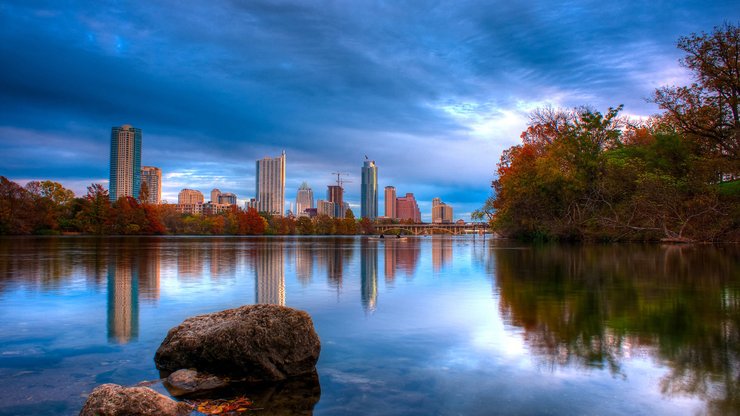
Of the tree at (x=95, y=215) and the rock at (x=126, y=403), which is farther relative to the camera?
the tree at (x=95, y=215)

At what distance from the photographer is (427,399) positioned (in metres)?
5.98

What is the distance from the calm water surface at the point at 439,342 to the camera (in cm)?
596

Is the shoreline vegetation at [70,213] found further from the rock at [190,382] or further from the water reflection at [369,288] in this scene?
the rock at [190,382]

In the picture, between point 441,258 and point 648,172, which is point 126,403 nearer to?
point 441,258

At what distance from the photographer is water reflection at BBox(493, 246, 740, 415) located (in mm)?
6734

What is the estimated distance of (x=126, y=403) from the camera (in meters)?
5.18

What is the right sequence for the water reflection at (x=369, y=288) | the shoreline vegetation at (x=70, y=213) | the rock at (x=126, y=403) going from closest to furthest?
the rock at (x=126, y=403)
the water reflection at (x=369, y=288)
the shoreline vegetation at (x=70, y=213)

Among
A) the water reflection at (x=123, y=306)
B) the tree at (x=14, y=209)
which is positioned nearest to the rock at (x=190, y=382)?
the water reflection at (x=123, y=306)

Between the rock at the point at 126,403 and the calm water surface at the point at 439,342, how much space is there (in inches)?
32.8

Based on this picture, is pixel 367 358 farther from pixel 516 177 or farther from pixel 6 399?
pixel 516 177

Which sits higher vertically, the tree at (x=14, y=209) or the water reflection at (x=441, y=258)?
the tree at (x=14, y=209)

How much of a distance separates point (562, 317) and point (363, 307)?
16.1 feet

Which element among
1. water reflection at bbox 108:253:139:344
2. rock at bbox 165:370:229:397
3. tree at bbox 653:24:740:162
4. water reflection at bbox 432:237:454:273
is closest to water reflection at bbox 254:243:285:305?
water reflection at bbox 108:253:139:344

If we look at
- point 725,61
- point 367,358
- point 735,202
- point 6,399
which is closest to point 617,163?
point 735,202
